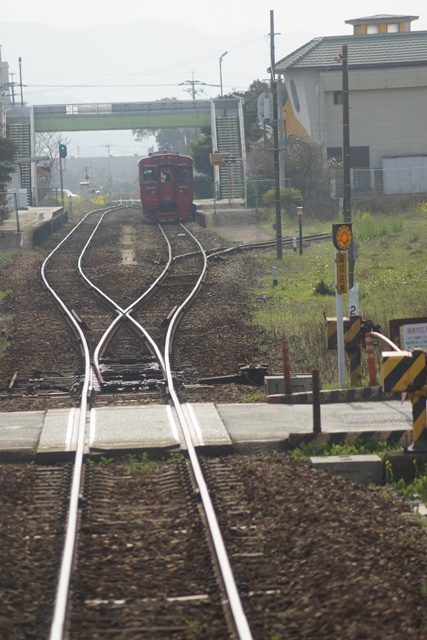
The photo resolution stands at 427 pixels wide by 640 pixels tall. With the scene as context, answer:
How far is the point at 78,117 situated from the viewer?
242 ft

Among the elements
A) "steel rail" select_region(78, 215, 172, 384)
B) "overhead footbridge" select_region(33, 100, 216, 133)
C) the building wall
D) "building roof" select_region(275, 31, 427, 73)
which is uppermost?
"building roof" select_region(275, 31, 427, 73)

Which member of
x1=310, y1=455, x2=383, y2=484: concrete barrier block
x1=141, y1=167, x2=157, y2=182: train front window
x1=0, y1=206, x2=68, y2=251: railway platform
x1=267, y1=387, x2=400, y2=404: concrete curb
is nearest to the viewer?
x1=310, y1=455, x2=383, y2=484: concrete barrier block

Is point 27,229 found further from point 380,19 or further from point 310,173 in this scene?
point 380,19

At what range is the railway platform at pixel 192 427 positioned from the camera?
9.99 meters

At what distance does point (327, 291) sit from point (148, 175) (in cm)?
2567

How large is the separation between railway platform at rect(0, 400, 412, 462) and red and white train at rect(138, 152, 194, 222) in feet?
117

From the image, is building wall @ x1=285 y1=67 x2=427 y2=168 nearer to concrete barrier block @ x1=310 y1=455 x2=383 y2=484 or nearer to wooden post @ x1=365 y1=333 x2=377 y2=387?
wooden post @ x1=365 y1=333 x2=377 y2=387

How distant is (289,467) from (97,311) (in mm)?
11512

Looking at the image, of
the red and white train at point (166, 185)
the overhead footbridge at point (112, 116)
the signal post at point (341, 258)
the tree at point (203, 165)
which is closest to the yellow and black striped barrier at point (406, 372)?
the signal post at point (341, 258)

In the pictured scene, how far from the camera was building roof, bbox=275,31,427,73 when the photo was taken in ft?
180

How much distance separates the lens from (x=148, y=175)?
46.9 m

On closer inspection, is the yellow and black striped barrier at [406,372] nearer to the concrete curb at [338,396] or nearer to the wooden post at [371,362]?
the concrete curb at [338,396]

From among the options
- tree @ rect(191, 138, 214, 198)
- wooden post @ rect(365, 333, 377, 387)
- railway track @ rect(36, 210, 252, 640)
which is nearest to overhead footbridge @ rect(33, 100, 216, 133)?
tree @ rect(191, 138, 214, 198)

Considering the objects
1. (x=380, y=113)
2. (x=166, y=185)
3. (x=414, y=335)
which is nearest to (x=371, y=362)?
(x=414, y=335)
